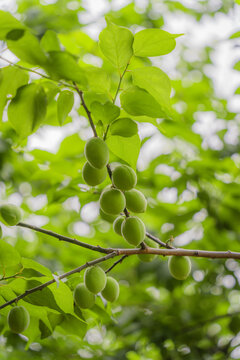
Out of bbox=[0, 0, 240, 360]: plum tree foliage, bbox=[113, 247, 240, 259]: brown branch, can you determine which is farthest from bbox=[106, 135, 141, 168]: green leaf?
bbox=[113, 247, 240, 259]: brown branch

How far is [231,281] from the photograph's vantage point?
7.38 ft

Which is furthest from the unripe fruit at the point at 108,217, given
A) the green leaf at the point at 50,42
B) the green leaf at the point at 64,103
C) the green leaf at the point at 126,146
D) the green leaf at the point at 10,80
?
the green leaf at the point at 50,42

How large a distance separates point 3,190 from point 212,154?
50.6 inches

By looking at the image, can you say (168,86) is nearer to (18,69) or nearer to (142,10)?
(18,69)

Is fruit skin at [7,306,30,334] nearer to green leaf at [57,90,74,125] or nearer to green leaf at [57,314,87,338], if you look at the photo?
green leaf at [57,314,87,338]

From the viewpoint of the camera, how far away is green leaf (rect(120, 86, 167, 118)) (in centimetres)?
100

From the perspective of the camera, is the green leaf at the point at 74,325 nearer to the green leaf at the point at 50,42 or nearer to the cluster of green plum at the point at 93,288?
the cluster of green plum at the point at 93,288

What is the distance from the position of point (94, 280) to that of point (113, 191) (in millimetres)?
247

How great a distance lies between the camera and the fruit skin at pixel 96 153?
0.98 metres

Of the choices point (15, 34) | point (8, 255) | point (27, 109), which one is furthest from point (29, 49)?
point (8, 255)

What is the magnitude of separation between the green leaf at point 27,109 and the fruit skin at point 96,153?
0.50ft

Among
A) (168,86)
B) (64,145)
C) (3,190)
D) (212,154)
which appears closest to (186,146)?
(212,154)

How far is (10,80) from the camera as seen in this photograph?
1033mm

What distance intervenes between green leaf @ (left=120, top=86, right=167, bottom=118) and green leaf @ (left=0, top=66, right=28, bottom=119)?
0.26 meters
